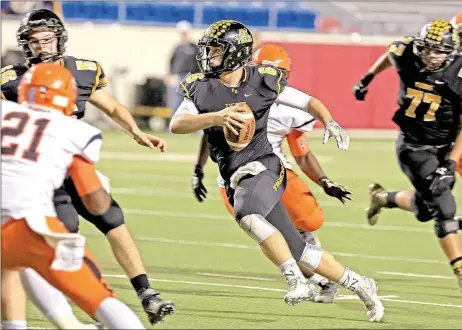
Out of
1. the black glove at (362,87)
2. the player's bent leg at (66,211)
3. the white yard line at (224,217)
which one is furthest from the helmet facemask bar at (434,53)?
the white yard line at (224,217)

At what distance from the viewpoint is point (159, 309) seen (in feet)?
17.3

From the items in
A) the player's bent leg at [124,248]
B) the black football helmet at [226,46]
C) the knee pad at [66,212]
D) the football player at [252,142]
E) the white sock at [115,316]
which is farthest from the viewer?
the black football helmet at [226,46]

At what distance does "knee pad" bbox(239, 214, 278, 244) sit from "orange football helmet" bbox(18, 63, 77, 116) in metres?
1.57

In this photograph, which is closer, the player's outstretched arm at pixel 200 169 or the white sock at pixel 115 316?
the white sock at pixel 115 316

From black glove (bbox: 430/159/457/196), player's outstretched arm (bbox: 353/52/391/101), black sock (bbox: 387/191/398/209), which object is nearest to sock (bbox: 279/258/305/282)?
black glove (bbox: 430/159/457/196)

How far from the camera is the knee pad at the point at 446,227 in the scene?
668cm

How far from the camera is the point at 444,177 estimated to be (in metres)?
6.71

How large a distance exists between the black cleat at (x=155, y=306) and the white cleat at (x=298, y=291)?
59 centimetres

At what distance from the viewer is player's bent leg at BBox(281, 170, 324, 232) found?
6.61 metres

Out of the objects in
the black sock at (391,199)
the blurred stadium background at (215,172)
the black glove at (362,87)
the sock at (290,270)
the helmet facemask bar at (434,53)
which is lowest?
the blurred stadium background at (215,172)

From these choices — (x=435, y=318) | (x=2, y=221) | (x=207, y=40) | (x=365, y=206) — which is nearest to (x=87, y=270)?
(x=2, y=221)

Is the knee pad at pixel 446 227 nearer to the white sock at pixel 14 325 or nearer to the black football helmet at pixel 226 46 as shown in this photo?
the black football helmet at pixel 226 46

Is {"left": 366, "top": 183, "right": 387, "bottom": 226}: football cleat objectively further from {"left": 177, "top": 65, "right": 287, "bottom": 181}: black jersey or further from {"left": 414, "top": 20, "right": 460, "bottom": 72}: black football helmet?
{"left": 177, "top": 65, "right": 287, "bottom": 181}: black jersey

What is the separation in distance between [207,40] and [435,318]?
1.87 metres
